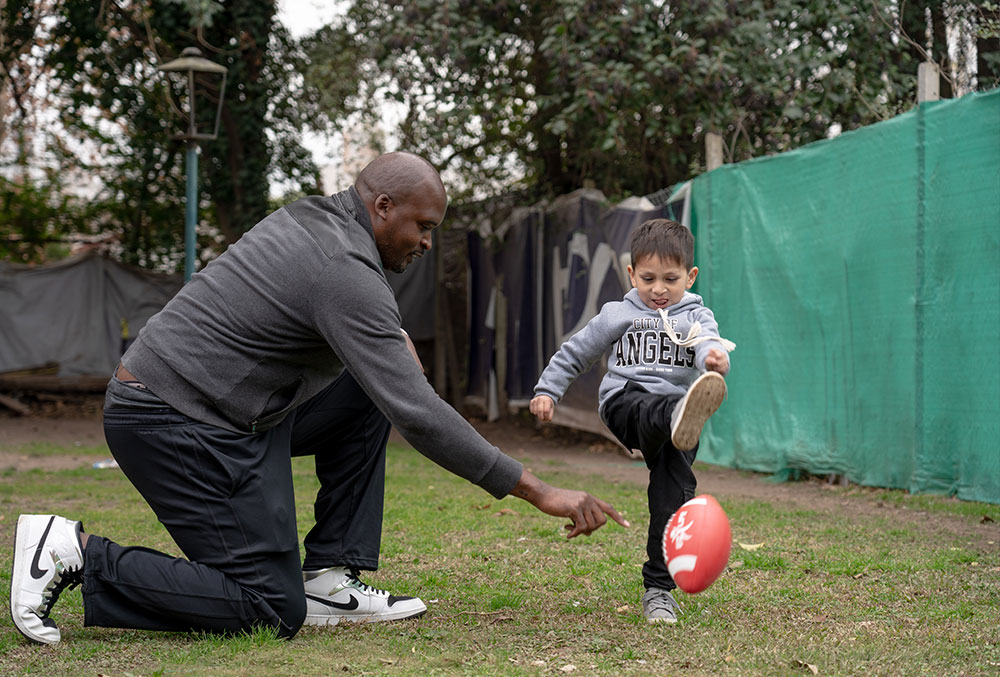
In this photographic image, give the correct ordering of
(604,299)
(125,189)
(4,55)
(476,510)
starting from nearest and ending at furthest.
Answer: (476,510) < (604,299) < (4,55) < (125,189)

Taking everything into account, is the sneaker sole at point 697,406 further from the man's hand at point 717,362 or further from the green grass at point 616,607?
the green grass at point 616,607

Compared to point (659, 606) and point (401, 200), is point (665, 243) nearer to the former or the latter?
point (401, 200)

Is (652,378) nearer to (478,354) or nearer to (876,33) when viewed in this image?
(876,33)

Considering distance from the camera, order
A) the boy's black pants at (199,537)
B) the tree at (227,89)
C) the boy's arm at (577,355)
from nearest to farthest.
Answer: the boy's black pants at (199,537)
the boy's arm at (577,355)
the tree at (227,89)

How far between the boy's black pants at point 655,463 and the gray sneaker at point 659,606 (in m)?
0.03

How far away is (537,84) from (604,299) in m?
2.88

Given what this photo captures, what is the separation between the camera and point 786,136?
9.45 metres

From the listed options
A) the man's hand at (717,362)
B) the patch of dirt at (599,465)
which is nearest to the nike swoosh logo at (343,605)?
the man's hand at (717,362)

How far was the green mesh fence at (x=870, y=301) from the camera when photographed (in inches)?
226

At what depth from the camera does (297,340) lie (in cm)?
320

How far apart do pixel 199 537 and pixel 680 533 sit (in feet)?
4.80

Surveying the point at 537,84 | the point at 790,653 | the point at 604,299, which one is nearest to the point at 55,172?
the point at 537,84

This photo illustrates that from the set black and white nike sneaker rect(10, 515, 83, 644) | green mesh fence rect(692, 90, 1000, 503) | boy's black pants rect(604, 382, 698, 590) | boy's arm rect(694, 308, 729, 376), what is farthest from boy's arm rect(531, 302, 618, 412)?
green mesh fence rect(692, 90, 1000, 503)

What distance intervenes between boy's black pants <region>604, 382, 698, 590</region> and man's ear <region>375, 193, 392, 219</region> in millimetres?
1003
